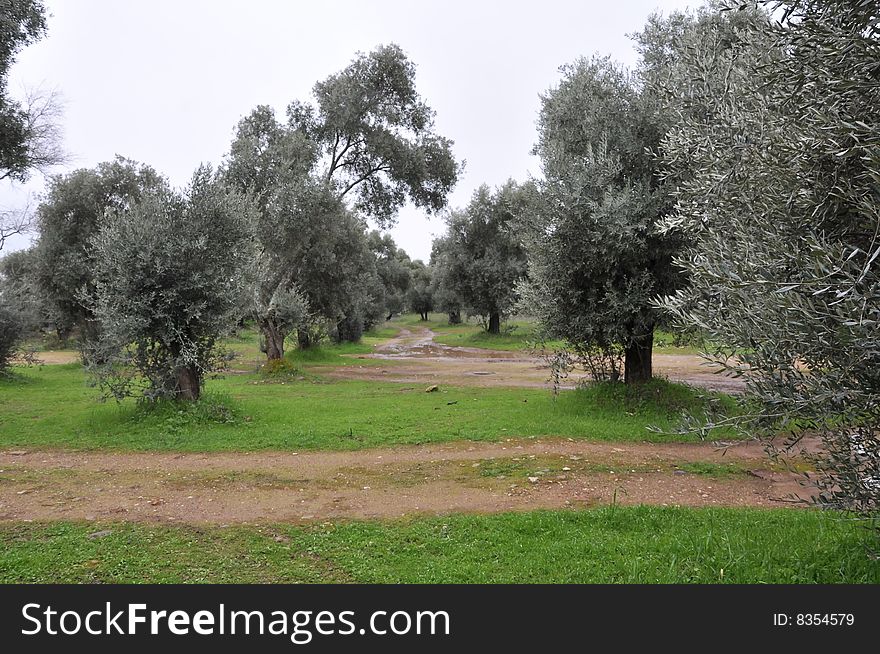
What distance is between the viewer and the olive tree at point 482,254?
3744 centimetres

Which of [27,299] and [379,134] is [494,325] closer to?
[379,134]

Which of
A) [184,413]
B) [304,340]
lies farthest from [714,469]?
[304,340]

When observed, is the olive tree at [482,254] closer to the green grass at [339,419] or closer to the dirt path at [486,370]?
the dirt path at [486,370]

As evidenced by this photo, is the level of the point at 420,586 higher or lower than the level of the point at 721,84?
lower

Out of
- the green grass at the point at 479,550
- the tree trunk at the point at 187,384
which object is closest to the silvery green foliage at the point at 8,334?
the tree trunk at the point at 187,384

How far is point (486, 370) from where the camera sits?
2358 cm

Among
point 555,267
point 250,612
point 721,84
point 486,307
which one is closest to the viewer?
point 250,612

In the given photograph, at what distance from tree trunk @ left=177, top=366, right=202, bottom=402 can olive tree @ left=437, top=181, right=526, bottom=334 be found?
26758 mm

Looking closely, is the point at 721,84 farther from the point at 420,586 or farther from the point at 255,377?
the point at 255,377

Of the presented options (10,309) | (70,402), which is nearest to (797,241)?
(70,402)

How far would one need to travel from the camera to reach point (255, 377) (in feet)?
69.2

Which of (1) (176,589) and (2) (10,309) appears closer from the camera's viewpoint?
(1) (176,589)

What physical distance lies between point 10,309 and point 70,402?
860cm

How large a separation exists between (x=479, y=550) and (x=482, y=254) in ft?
114
